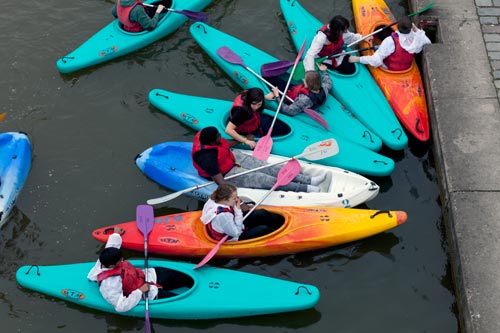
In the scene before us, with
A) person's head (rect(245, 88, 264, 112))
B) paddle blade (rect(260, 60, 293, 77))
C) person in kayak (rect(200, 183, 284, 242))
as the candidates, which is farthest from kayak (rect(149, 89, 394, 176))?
person in kayak (rect(200, 183, 284, 242))

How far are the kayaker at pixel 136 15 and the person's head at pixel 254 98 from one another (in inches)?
112

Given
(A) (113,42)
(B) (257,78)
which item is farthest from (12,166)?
(B) (257,78)

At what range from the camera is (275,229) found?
752cm

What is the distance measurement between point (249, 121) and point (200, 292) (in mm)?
2479

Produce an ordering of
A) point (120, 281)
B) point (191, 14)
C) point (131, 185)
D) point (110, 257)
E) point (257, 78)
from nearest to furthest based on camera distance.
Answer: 1. point (110, 257)
2. point (120, 281)
3. point (131, 185)
4. point (257, 78)
5. point (191, 14)

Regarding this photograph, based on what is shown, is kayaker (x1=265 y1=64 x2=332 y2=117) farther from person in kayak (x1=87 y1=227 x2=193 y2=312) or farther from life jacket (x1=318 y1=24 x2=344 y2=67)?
person in kayak (x1=87 y1=227 x2=193 y2=312)

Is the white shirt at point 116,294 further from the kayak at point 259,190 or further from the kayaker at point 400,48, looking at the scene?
the kayaker at point 400,48

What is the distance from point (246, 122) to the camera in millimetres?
8188

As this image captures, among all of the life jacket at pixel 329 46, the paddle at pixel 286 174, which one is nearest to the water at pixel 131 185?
the paddle at pixel 286 174

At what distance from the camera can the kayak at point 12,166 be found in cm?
794

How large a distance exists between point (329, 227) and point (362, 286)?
31.0 inches

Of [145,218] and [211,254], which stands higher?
[145,218]

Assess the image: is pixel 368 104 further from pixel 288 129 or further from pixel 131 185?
pixel 131 185

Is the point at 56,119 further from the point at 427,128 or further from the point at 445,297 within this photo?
the point at 445,297
